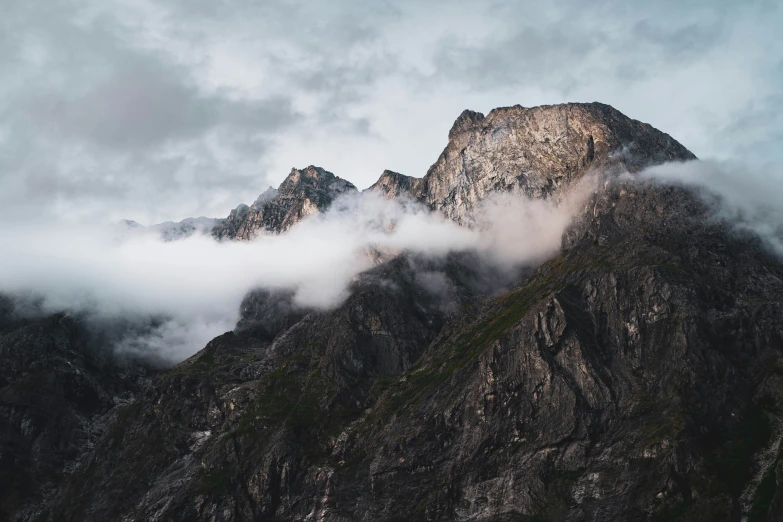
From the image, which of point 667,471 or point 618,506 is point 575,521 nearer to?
point 618,506

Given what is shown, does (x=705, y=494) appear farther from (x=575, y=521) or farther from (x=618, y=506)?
(x=575, y=521)

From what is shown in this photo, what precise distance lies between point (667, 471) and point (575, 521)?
31.1 meters

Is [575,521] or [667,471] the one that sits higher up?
[667,471]

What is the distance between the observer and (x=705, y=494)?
630 ft

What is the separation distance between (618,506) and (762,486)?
3966 centimetres

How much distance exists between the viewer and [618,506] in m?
198

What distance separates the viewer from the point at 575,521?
199 meters

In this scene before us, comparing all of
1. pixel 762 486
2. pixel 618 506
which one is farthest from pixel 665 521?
pixel 762 486

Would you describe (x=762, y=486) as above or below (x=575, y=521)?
above

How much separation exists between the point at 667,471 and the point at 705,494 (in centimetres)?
1170

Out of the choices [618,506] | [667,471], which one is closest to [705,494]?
[667,471]

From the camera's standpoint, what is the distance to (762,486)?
189625 mm

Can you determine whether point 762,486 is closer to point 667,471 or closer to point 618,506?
point 667,471

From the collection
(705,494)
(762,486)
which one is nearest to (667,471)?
(705,494)
